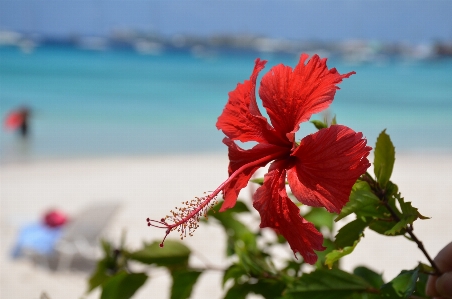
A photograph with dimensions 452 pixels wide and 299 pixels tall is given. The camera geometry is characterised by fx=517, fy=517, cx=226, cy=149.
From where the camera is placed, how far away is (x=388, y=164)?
1.96ft

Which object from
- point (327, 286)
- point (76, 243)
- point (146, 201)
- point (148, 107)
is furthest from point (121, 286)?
point (148, 107)

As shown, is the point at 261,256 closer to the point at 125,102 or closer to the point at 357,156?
the point at 357,156

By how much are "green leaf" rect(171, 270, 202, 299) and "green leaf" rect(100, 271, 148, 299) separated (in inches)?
2.3

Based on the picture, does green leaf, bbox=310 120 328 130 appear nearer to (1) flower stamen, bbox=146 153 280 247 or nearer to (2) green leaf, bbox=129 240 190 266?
(1) flower stamen, bbox=146 153 280 247

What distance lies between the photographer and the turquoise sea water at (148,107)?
1098cm

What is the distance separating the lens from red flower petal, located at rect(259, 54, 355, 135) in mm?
521

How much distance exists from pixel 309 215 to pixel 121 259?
403 millimetres

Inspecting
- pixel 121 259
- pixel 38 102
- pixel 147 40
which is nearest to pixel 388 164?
pixel 121 259

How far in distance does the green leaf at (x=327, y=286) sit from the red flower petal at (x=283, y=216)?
18 centimetres

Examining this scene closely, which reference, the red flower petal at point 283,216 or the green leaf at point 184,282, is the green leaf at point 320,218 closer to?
the green leaf at point 184,282

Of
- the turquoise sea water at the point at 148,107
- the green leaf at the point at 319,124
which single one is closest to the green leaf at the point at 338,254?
the green leaf at the point at 319,124

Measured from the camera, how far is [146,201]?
680cm

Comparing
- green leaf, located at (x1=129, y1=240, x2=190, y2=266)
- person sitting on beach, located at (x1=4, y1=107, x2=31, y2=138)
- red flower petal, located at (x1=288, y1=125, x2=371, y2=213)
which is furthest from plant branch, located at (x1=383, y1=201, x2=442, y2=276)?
person sitting on beach, located at (x1=4, y1=107, x2=31, y2=138)

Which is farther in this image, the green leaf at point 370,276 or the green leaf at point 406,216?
the green leaf at point 370,276
